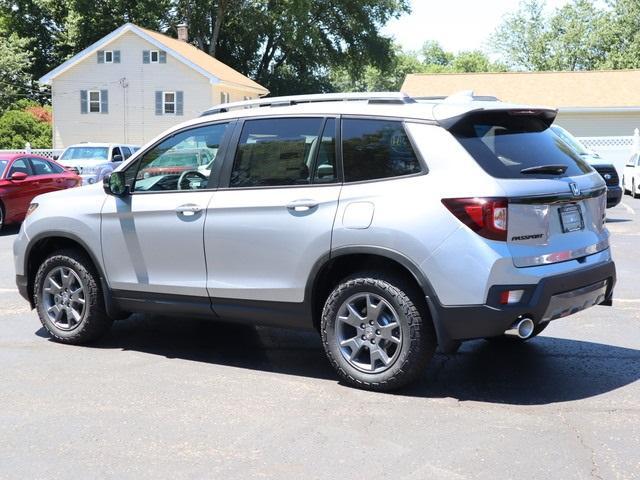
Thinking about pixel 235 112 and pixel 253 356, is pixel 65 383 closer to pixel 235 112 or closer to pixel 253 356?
pixel 253 356

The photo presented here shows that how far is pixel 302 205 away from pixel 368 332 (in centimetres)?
94

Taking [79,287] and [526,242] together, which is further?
[79,287]

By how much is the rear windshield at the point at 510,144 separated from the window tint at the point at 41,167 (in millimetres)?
13175

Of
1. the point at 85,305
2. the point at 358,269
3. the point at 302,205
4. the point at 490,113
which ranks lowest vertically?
the point at 85,305

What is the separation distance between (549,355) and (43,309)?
13.4 ft

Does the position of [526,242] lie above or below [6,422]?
above

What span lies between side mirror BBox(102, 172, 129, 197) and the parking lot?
4.16ft

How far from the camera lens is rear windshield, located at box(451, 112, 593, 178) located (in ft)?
16.6

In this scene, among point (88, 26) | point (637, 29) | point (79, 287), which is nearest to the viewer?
point (79, 287)

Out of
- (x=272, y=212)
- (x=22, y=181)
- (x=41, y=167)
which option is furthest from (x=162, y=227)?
(x=41, y=167)

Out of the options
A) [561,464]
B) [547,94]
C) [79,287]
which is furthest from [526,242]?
[547,94]

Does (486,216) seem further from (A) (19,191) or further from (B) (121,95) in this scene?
(B) (121,95)

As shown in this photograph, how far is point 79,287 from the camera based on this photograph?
6629mm

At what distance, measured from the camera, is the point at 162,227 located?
6.12 meters
